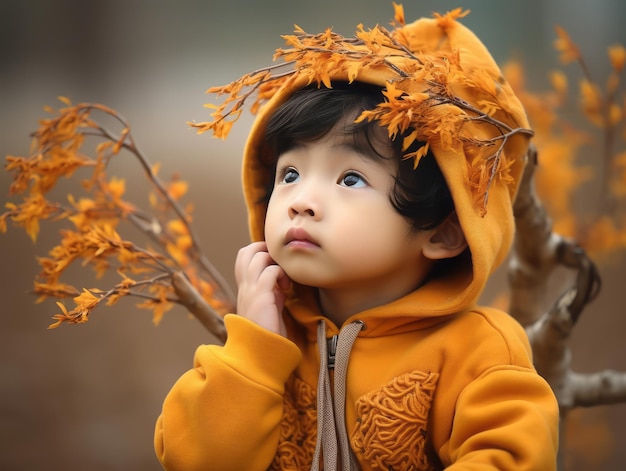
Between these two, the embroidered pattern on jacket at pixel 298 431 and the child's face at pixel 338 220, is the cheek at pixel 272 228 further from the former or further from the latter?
the embroidered pattern on jacket at pixel 298 431

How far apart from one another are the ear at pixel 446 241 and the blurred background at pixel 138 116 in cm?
73

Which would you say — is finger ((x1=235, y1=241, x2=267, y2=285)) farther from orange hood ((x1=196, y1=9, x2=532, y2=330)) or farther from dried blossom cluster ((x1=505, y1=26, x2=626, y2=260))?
dried blossom cluster ((x1=505, y1=26, x2=626, y2=260))

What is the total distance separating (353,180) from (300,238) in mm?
86

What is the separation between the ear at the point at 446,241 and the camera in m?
0.82

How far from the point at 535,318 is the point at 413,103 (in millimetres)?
682

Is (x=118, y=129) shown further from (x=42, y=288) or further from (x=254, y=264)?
(x=254, y=264)

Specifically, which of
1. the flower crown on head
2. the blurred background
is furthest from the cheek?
the blurred background

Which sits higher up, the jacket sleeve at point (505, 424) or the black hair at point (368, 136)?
the black hair at point (368, 136)

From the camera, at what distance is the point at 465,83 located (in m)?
0.79

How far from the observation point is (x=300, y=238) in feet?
2.54

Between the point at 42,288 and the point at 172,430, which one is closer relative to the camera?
the point at 172,430

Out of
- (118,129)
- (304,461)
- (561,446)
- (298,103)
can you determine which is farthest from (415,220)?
(118,129)

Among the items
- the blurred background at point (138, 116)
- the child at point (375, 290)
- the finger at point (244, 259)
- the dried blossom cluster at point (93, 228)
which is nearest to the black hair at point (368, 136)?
the child at point (375, 290)

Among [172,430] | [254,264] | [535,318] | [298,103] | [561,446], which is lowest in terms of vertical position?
[561,446]
